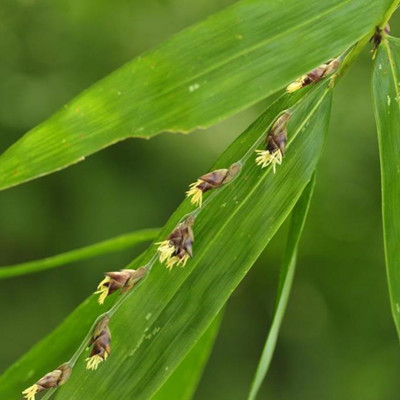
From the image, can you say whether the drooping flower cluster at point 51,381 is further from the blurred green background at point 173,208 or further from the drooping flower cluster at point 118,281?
the blurred green background at point 173,208

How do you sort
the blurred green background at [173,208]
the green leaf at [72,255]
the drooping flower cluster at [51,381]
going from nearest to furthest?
1. the drooping flower cluster at [51,381]
2. the green leaf at [72,255]
3. the blurred green background at [173,208]

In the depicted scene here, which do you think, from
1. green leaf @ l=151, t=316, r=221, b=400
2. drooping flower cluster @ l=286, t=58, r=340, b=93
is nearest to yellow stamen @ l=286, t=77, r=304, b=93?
drooping flower cluster @ l=286, t=58, r=340, b=93

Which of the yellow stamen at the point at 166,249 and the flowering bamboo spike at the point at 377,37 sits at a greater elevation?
the flowering bamboo spike at the point at 377,37

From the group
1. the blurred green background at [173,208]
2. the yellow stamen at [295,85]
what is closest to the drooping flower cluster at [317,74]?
the yellow stamen at [295,85]

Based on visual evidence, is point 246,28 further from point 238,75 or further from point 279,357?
point 279,357

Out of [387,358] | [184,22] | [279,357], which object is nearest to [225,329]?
[279,357]

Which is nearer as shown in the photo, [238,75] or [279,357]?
[238,75]

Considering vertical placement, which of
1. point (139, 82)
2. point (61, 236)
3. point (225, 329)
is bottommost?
point (225, 329)
